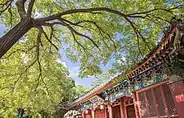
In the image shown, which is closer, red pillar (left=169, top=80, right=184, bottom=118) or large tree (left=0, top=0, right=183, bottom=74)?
red pillar (left=169, top=80, right=184, bottom=118)

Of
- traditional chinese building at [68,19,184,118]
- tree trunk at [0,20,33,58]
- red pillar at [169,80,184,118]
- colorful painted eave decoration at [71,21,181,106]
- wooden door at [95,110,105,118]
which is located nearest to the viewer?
colorful painted eave decoration at [71,21,181,106]

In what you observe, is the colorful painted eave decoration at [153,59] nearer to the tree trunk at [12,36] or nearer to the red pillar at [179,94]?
the red pillar at [179,94]

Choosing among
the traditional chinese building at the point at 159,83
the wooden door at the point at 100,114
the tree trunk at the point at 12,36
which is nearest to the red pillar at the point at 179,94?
the traditional chinese building at the point at 159,83

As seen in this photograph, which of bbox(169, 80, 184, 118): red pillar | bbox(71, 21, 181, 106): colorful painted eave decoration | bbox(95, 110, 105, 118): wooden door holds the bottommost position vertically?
bbox(169, 80, 184, 118): red pillar

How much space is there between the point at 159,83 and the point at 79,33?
2938 mm

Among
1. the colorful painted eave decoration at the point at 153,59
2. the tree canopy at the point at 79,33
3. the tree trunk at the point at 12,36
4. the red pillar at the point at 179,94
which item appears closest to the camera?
the colorful painted eave decoration at the point at 153,59

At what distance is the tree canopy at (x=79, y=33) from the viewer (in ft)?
20.8

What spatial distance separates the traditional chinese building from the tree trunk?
10.1 ft

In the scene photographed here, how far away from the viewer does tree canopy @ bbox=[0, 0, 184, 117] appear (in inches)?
250

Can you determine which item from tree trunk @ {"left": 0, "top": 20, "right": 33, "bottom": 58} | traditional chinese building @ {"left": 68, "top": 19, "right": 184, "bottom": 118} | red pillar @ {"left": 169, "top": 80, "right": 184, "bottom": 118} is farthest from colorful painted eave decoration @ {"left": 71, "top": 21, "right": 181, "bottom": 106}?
tree trunk @ {"left": 0, "top": 20, "right": 33, "bottom": 58}

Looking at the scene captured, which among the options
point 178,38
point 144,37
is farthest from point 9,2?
point 178,38

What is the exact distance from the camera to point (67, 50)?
10.3 m

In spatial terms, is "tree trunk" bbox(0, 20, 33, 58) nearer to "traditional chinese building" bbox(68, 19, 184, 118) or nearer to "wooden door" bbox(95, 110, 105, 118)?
"traditional chinese building" bbox(68, 19, 184, 118)

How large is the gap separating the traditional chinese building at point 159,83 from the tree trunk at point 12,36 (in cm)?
308
